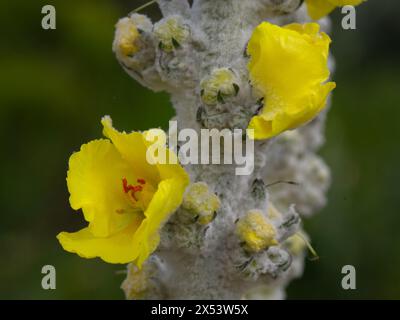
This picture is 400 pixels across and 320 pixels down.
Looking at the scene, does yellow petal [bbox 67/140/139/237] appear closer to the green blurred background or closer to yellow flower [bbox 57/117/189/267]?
yellow flower [bbox 57/117/189/267]

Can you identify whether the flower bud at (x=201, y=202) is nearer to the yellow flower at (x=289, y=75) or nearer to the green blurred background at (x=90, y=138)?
the yellow flower at (x=289, y=75)

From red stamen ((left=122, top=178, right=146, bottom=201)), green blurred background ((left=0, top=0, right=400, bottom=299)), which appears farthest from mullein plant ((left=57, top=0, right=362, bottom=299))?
green blurred background ((left=0, top=0, right=400, bottom=299))

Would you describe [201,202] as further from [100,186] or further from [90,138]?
[90,138]

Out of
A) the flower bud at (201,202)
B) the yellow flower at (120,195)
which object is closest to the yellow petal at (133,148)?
the yellow flower at (120,195)

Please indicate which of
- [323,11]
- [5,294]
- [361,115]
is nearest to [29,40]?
[5,294]

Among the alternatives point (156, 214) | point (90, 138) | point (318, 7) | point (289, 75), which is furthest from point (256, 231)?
point (90, 138)

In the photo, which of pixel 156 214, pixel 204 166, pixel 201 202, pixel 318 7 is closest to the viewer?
pixel 156 214

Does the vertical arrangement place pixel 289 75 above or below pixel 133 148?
above

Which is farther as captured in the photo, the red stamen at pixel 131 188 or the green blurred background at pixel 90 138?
the green blurred background at pixel 90 138
